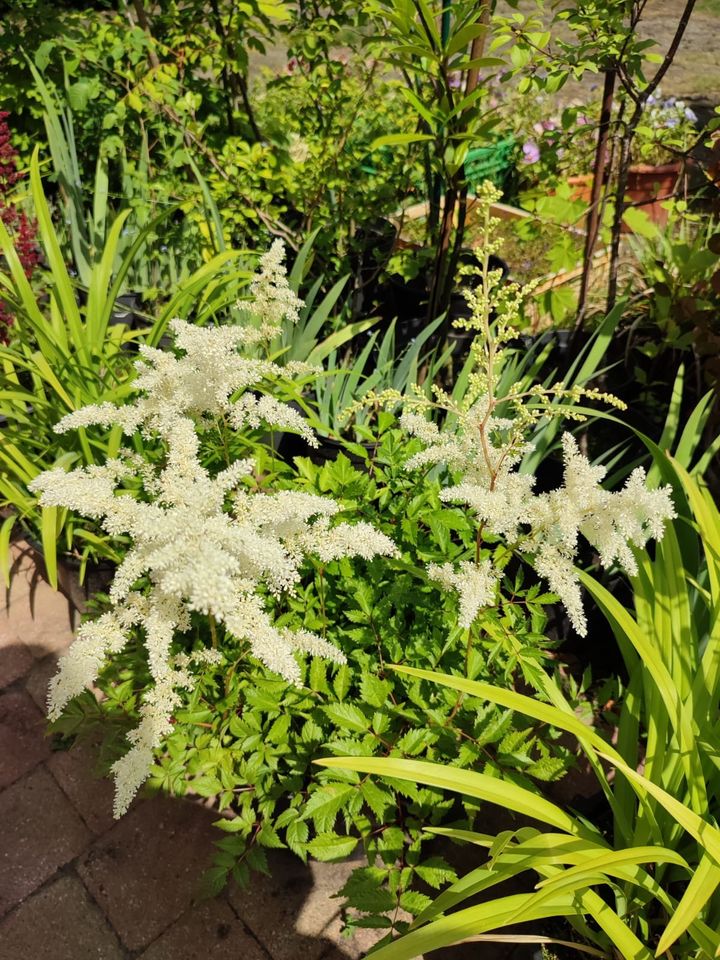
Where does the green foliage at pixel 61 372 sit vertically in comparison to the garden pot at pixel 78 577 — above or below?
above

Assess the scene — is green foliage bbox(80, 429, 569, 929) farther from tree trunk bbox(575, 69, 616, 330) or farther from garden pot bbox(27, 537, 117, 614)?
tree trunk bbox(575, 69, 616, 330)

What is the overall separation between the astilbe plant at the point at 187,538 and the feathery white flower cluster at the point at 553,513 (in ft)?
0.69

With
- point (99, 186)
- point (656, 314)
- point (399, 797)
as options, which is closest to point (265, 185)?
point (99, 186)

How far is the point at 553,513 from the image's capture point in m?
1.15

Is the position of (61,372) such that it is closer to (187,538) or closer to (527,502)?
(187,538)

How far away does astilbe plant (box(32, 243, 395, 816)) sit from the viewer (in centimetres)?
105

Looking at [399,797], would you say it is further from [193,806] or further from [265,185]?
[265,185]

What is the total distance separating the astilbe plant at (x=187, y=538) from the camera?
1052 millimetres

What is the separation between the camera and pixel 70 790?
193 cm

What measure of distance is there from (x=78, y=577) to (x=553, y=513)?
168 centimetres

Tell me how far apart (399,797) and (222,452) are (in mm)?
1040

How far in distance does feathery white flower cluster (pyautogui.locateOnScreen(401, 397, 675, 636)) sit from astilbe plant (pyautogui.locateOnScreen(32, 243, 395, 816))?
8.3 inches

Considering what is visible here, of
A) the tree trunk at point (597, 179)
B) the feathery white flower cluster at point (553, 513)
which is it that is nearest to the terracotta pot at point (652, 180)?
the tree trunk at point (597, 179)

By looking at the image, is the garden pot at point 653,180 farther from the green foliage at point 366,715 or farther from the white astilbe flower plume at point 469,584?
the white astilbe flower plume at point 469,584
